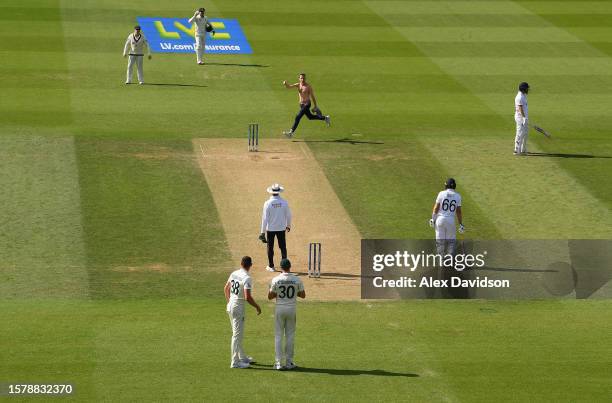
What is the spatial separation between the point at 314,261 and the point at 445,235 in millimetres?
2549

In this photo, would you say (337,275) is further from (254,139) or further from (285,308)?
(254,139)

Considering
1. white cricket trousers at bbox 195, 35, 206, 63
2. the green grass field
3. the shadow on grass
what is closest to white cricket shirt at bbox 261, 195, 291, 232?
the shadow on grass

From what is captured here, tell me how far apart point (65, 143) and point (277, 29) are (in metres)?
16.4

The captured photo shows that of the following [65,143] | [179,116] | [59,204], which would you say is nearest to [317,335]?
[59,204]

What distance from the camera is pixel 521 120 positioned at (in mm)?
32250

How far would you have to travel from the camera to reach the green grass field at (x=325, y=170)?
765 inches

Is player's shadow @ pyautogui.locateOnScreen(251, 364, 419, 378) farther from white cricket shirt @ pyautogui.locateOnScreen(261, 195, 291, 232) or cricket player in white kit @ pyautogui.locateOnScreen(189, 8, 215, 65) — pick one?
cricket player in white kit @ pyautogui.locateOnScreen(189, 8, 215, 65)

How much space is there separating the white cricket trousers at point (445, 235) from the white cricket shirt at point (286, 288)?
5556 millimetres

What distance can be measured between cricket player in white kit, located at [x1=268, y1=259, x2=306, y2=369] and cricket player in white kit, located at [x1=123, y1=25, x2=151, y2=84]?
818 inches

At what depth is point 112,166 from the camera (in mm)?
31000

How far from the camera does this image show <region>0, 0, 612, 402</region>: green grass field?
765 inches

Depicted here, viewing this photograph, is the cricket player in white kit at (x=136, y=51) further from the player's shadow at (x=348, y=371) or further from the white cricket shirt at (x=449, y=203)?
the player's shadow at (x=348, y=371)

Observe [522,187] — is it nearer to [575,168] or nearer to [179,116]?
[575,168]

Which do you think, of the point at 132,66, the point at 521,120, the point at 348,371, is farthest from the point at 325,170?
the point at 348,371
